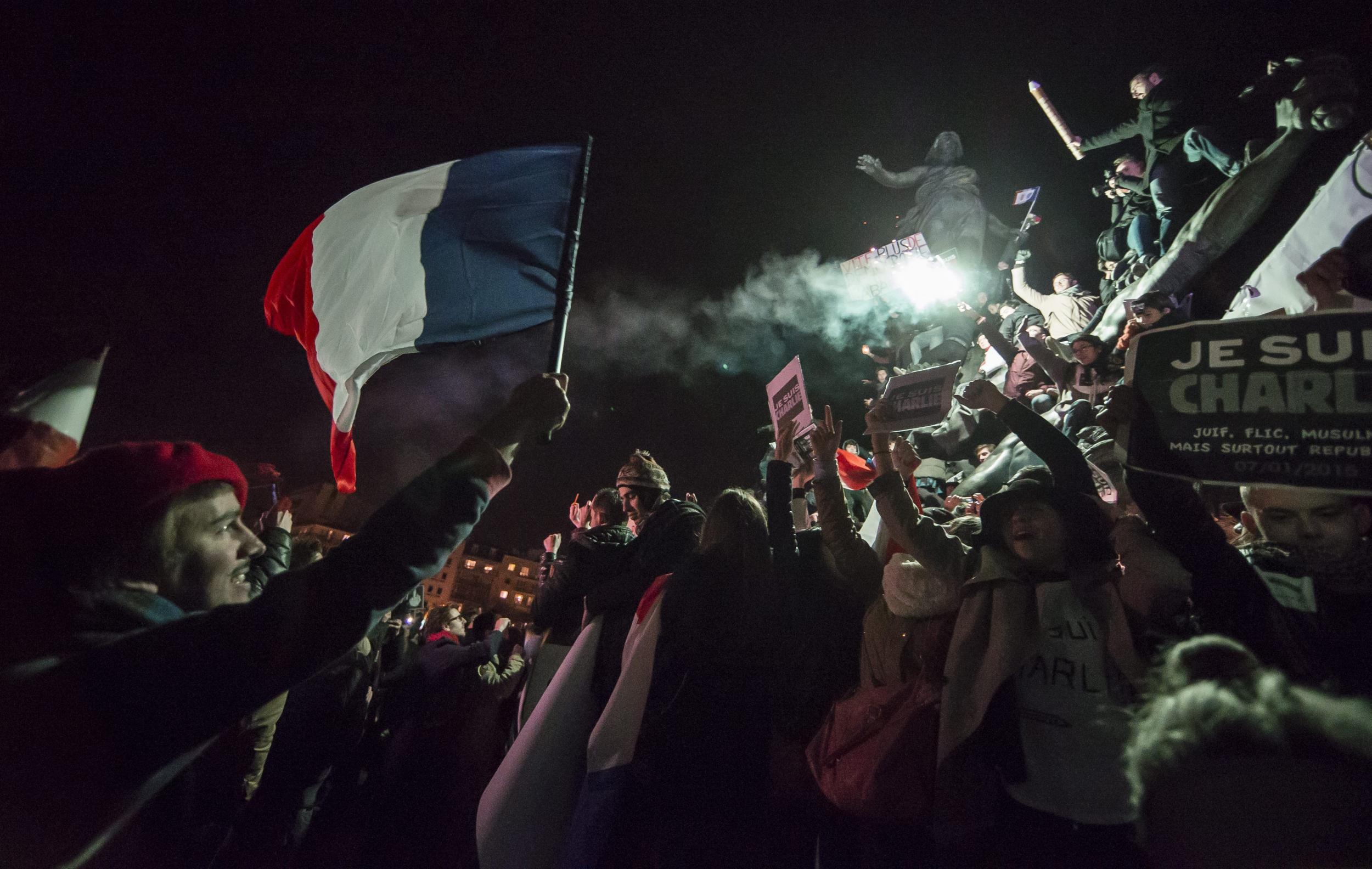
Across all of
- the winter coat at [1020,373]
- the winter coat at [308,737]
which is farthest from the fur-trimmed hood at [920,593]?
the winter coat at [1020,373]

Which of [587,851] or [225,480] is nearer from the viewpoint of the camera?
[225,480]

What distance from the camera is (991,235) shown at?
19.8 meters

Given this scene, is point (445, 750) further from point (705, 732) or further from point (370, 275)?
point (370, 275)

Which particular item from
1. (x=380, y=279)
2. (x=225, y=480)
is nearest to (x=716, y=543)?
(x=225, y=480)

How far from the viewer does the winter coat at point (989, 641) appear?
2057 mm

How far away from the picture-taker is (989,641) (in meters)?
2.24

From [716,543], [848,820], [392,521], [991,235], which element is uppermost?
[991,235]

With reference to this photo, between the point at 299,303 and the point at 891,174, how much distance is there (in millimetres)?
21997

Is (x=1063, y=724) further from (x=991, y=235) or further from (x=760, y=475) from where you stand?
(x=991, y=235)

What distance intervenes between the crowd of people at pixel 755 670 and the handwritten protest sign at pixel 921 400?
168 millimetres

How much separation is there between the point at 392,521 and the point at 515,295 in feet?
8.22

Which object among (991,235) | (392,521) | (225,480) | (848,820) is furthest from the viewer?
(991,235)

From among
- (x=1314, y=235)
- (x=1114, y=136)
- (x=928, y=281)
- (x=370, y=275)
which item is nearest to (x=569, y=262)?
(x=370, y=275)

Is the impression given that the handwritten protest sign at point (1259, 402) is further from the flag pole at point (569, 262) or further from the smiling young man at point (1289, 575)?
the flag pole at point (569, 262)
